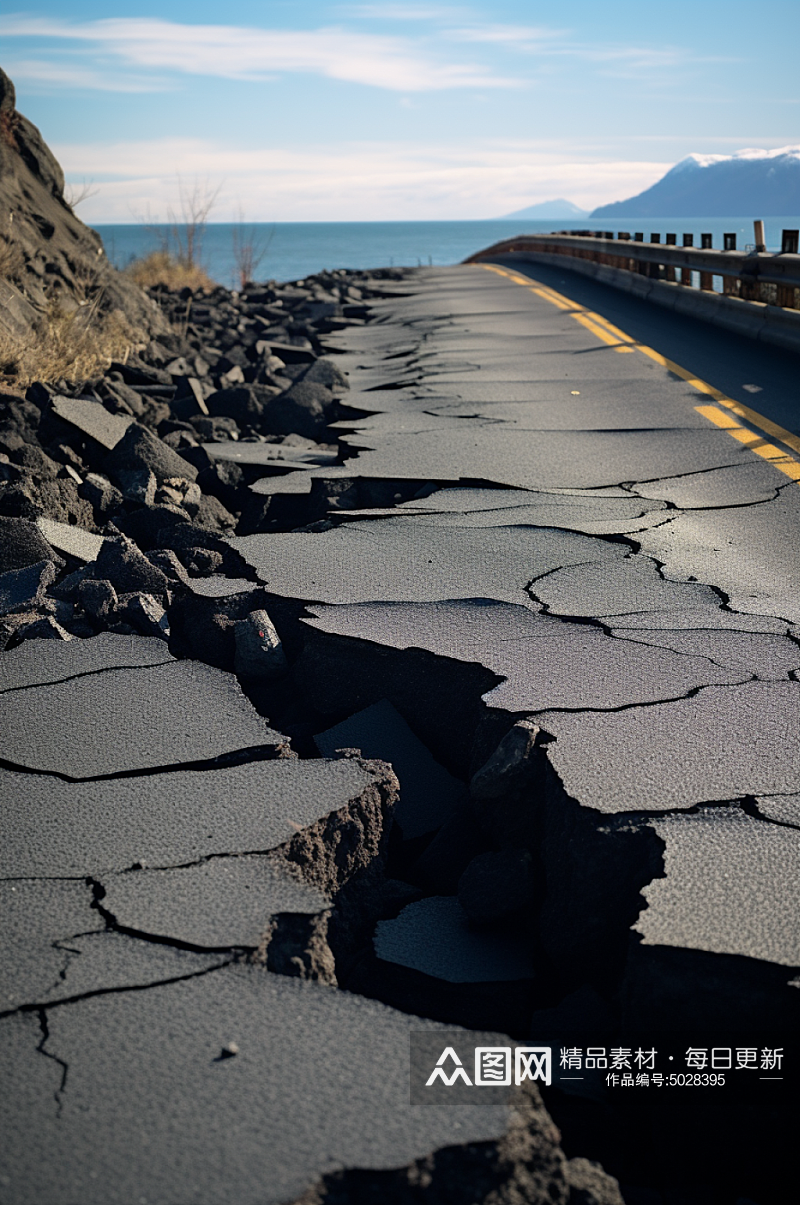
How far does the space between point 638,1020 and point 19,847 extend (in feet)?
5.30

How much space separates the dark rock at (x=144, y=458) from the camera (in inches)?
257

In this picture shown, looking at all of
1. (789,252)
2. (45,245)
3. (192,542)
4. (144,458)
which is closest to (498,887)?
(192,542)

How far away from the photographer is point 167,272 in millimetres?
21109

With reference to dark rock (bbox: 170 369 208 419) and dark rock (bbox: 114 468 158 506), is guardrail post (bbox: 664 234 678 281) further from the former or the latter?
dark rock (bbox: 114 468 158 506)

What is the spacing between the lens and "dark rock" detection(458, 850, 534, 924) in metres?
2.79

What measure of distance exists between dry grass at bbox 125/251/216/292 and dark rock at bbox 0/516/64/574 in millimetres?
16144

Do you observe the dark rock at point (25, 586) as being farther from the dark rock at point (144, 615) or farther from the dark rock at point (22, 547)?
the dark rock at point (144, 615)

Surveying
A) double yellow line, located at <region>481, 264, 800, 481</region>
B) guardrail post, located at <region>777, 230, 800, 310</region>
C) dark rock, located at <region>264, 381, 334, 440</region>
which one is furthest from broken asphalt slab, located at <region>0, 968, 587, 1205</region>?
guardrail post, located at <region>777, 230, 800, 310</region>

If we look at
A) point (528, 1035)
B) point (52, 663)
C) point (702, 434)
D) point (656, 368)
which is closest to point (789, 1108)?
point (528, 1035)

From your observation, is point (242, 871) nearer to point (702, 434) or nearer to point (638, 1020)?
point (638, 1020)

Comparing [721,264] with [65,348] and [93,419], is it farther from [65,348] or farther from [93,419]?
[93,419]

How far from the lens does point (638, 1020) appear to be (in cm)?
230

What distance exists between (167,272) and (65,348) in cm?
1245

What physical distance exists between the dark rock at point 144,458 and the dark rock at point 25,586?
1.86m
